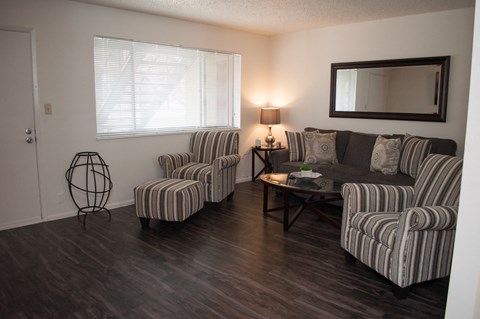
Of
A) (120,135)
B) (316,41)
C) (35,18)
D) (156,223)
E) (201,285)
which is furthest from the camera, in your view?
(316,41)

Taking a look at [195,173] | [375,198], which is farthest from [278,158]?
[375,198]

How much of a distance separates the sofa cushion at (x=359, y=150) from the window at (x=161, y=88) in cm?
191

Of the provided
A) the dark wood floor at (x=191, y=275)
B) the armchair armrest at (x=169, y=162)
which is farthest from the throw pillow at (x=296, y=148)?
the armchair armrest at (x=169, y=162)

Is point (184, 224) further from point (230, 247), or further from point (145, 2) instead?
point (145, 2)

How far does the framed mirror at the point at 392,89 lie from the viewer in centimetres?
462

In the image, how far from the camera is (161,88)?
515 cm

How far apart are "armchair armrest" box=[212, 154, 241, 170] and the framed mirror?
175 centimetres

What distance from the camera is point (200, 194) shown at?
4.34 meters

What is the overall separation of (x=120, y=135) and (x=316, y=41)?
10.4 feet

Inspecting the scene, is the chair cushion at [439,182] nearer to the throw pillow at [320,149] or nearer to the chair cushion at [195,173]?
the throw pillow at [320,149]

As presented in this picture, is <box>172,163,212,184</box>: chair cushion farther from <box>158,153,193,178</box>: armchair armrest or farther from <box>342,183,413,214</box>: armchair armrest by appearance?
<box>342,183,413,214</box>: armchair armrest

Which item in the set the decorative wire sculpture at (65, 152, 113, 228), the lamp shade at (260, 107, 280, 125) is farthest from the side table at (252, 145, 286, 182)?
the decorative wire sculpture at (65, 152, 113, 228)

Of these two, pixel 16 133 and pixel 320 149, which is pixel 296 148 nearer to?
pixel 320 149

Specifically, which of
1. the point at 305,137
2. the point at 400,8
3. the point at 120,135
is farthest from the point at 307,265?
the point at 400,8
